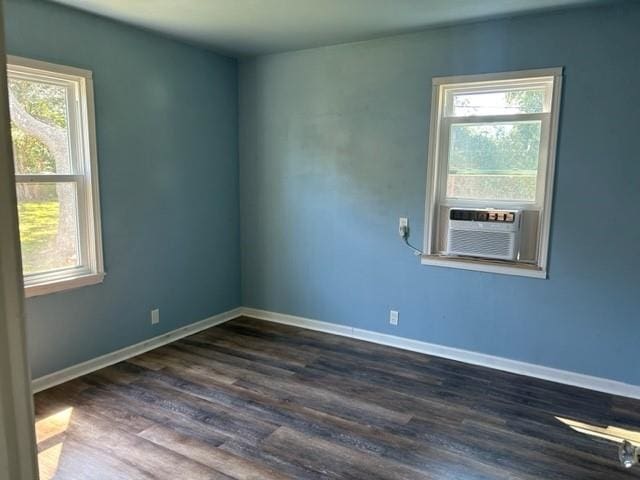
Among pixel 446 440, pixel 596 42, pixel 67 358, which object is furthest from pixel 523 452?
pixel 67 358

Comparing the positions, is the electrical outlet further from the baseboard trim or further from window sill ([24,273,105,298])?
window sill ([24,273,105,298])

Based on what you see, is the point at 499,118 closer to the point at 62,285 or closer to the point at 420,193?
the point at 420,193

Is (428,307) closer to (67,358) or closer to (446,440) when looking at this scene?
(446,440)

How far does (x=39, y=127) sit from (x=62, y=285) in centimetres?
106

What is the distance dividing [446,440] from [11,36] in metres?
3.50

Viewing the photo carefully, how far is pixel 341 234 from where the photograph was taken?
4141mm

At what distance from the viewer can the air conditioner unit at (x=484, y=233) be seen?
341cm

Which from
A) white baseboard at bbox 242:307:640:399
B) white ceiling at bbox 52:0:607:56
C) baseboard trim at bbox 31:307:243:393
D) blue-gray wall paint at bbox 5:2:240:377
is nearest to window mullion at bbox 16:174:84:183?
blue-gray wall paint at bbox 5:2:240:377

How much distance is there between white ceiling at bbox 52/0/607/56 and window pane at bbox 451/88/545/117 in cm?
54

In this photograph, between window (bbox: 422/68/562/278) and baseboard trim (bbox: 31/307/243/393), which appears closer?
baseboard trim (bbox: 31/307/243/393)

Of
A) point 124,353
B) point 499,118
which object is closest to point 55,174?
point 124,353

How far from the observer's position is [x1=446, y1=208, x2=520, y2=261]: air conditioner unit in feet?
11.2

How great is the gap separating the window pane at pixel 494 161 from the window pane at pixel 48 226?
284 centimetres

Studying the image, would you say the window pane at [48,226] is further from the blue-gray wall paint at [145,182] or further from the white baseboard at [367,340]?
the white baseboard at [367,340]
